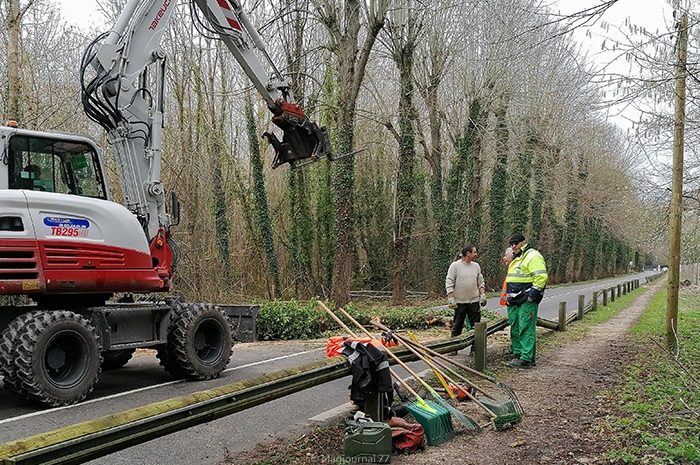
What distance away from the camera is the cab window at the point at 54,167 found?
7.84 m

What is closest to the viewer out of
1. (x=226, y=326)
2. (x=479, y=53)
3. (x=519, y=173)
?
(x=226, y=326)

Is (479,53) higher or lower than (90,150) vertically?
higher

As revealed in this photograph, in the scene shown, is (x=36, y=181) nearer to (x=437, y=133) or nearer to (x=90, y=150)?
(x=90, y=150)

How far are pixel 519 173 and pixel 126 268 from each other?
30364 mm

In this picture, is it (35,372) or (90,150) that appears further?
(90,150)

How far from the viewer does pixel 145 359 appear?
447 inches

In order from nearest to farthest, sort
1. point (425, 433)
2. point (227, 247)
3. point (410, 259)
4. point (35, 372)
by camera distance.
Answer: point (425, 433), point (35, 372), point (227, 247), point (410, 259)

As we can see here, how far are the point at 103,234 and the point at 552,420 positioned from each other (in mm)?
5665

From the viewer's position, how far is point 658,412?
24.2 feet

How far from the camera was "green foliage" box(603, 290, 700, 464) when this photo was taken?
19.1 ft

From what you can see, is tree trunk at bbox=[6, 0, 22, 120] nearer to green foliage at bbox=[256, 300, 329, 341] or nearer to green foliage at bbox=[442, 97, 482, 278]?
green foliage at bbox=[256, 300, 329, 341]

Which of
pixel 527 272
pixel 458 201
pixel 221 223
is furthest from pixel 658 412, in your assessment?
pixel 458 201

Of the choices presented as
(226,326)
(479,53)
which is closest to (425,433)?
(226,326)

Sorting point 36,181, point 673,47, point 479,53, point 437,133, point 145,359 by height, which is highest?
point 479,53
